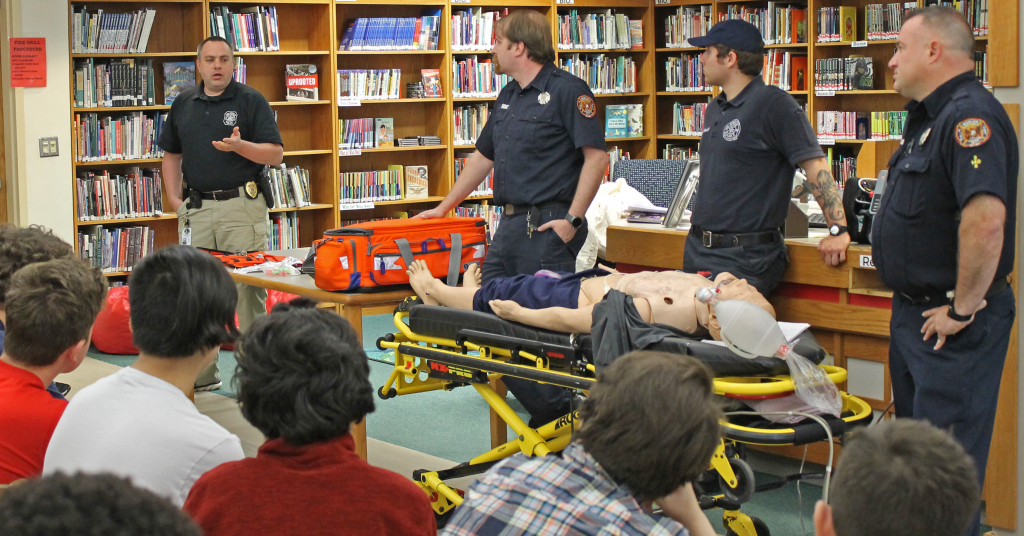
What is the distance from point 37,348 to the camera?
6.66 ft

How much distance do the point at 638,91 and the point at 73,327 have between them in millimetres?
6791

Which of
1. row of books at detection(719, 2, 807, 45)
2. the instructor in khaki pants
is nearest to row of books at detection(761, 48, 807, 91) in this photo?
row of books at detection(719, 2, 807, 45)

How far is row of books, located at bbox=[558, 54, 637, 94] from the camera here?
316 inches

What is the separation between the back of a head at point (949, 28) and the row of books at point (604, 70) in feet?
18.1

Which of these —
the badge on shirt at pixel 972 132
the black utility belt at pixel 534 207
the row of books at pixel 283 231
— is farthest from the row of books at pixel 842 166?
the badge on shirt at pixel 972 132

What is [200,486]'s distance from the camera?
4.77ft

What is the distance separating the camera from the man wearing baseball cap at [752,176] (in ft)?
10.4

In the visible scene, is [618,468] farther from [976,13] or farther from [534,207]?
[976,13]

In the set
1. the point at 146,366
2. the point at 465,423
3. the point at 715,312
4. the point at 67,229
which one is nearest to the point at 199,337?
the point at 146,366

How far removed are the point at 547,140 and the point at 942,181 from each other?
1667mm

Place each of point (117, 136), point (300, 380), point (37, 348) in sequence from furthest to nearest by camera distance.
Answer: point (117, 136) < point (37, 348) < point (300, 380)

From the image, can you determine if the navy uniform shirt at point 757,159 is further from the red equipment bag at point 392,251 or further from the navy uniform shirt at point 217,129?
the navy uniform shirt at point 217,129

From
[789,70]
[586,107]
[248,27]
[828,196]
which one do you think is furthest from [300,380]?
[789,70]

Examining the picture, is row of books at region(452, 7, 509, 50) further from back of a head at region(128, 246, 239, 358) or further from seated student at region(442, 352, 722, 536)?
seated student at region(442, 352, 722, 536)
